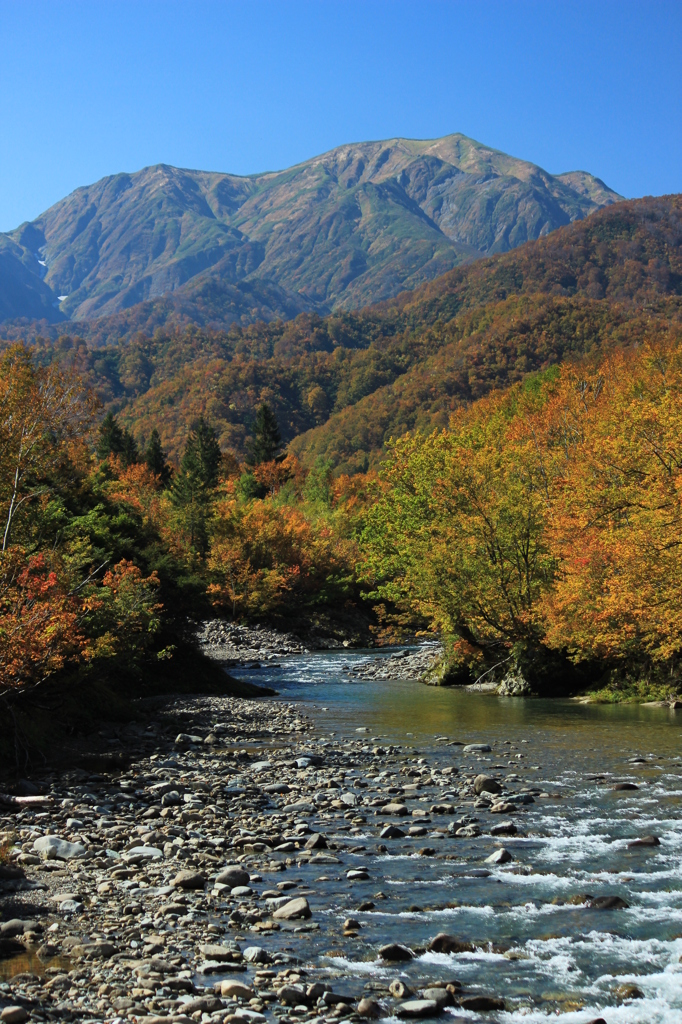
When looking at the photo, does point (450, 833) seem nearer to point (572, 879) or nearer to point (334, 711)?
point (572, 879)

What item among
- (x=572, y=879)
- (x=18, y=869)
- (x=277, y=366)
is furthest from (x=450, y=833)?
(x=277, y=366)

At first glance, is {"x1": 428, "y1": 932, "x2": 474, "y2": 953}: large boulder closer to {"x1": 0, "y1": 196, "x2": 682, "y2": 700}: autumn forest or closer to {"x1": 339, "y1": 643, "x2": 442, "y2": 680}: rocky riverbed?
{"x1": 0, "y1": 196, "x2": 682, "y2": 700}: autumn forest

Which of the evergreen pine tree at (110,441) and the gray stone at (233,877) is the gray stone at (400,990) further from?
the evergreen pine tree at (110,441)

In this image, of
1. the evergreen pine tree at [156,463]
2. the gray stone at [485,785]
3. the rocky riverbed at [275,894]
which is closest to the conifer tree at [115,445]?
the evergreen pine tree at [156,463]

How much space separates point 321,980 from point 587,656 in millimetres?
22014

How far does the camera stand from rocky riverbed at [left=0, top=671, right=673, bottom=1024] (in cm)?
685

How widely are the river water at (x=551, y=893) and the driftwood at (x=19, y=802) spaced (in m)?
4.72

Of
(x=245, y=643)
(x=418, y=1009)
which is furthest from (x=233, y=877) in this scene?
(x=245, y=643)

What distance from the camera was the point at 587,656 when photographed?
2770cm

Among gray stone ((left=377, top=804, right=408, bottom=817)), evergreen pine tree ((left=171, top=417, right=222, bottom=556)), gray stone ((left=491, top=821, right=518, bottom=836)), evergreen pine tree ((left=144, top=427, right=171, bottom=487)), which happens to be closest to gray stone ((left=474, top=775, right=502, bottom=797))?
gray stone ((left=377, top=804, right=408, bottom=817))

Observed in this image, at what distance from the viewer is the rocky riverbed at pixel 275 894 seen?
685 centimetres

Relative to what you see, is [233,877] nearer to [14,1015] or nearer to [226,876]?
[226,876]

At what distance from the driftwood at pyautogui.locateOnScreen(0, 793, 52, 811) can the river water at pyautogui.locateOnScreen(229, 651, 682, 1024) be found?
4.72 metres

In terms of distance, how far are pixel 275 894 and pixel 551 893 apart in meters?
2.95
